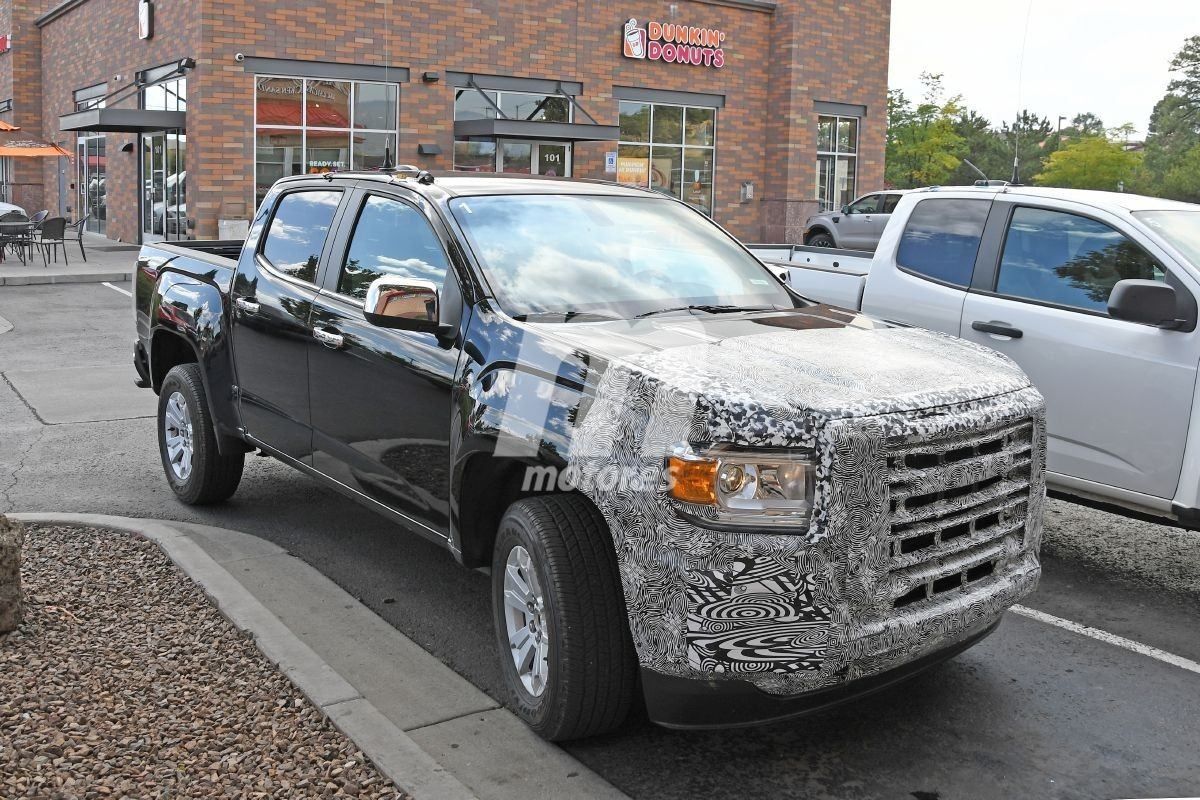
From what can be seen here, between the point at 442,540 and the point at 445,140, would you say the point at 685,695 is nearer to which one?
the point at 442,540

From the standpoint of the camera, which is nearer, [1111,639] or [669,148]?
[1111,639]

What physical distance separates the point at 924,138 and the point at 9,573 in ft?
214

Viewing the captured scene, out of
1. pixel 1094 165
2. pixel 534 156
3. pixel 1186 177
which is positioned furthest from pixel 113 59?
pixel 1186 177

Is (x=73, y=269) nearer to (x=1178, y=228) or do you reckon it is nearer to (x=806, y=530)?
(x=1178, y=228)

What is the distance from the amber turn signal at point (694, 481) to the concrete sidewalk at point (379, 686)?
99 centimetres

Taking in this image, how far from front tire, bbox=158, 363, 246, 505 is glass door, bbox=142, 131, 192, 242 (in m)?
18.9

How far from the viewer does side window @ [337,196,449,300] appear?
16.6 feet

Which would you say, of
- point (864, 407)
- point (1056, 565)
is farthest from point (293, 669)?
point (1056, 565)

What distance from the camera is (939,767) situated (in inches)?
159

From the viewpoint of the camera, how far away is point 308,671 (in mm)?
4410

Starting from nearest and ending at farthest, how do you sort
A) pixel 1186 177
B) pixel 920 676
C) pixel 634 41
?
pixel 920 676
pixel 634 41
pixel 1186 177

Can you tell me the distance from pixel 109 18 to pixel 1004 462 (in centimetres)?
3157

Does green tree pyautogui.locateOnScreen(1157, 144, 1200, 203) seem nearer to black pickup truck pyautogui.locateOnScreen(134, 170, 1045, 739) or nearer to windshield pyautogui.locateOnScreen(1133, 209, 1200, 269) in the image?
windshield pyautogui.locateOnScreen(1133, 209, 1200, 269)

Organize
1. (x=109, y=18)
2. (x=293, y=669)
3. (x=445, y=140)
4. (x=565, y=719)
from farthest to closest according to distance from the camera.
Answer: (x=109, y=18) → (x=445, y=140) → (x=293, y=669) → (x=565, y=719)
